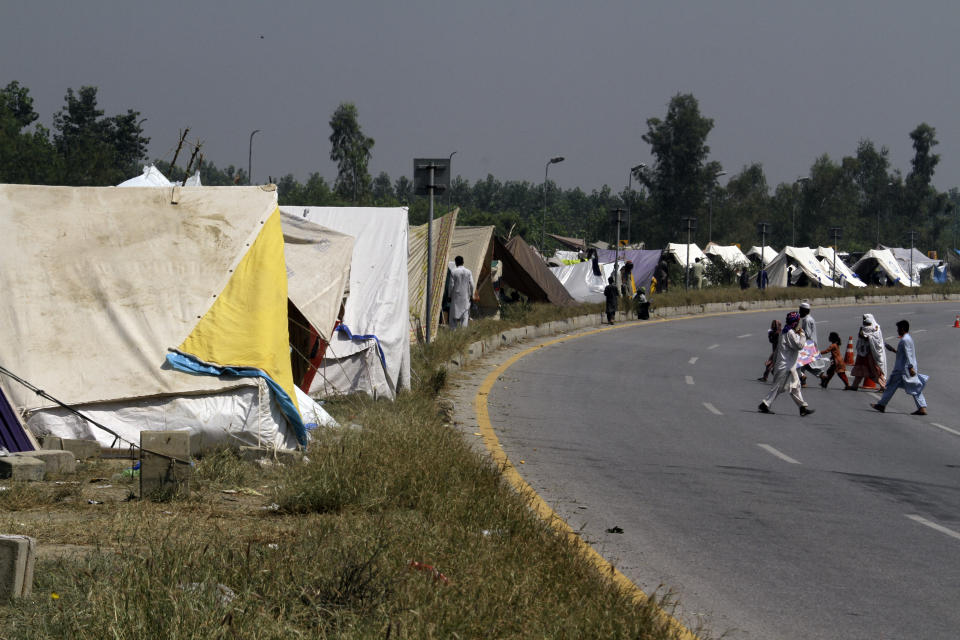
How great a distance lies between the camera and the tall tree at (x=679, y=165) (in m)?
93.6

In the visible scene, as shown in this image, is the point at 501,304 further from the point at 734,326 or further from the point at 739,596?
the point at 739,596

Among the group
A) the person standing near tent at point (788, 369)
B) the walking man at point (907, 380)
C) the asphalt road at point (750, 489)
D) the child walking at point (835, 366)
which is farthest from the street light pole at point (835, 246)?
the person standing near tent at point (788, 369)

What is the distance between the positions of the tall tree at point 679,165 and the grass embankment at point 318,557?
87970mm

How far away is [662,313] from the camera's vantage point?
125 ft

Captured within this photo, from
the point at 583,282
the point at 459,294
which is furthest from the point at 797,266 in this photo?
the point at 459,294

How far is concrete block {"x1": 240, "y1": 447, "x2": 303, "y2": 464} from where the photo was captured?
9.09m

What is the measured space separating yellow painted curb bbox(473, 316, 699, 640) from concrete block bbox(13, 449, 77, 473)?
3.26m

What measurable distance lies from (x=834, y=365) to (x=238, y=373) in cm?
1514

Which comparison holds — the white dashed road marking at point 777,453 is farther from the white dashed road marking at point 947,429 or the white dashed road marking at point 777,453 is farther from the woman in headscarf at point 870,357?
the woman in headscarf at point 870,357

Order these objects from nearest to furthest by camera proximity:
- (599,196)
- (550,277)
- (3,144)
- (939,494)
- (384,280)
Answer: (939,494)
(384,280)
(550,277)
(3,144)
(599,196)

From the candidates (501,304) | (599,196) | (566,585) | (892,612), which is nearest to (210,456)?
(566,585)

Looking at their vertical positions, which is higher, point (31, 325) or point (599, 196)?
point (599, 196)

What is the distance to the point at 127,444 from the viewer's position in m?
9.41

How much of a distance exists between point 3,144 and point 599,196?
146335 millimetres
